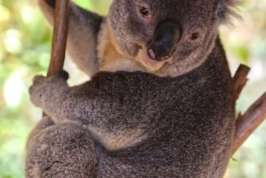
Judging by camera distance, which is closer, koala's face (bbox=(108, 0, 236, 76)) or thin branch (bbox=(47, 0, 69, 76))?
koala's face (bbox=(108, 0, 236, 76))

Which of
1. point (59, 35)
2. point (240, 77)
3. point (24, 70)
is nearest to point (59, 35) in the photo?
point (59, 35)

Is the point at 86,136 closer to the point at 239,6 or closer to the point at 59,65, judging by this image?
the point at 59,65

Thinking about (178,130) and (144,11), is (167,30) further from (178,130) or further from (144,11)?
(178,130)

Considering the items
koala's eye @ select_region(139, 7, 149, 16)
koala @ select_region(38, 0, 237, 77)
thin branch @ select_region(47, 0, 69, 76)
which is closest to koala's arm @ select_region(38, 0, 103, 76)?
koala @ select_region(38, 0, 237, 77)

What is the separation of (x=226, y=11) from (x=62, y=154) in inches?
42.5

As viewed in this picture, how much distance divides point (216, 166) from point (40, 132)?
0.90 meters

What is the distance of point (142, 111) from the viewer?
8.97 ft

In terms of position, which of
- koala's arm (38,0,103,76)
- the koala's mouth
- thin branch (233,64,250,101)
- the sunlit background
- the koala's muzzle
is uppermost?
the koala's muzzle

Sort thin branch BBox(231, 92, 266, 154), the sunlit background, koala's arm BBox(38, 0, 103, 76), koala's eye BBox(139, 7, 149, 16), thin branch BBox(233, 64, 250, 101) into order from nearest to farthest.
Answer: koala's eye BBox(139, 7, 149, 16), thin branch BBox(231, 92, 266, 154), thin branch BBox(233, 64, 250, 101), koala's arm BBox(38, 0, 103, 76), the sunlit background

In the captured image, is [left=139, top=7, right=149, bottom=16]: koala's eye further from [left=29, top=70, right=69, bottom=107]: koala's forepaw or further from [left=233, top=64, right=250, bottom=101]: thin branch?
[left=233, top=64, right=250, bottom=101]: thin branch

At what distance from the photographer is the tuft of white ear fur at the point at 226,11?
2752 millimetres

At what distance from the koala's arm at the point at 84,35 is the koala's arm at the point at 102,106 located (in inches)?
21.9

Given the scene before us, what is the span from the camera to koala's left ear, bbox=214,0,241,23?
9.02 ft

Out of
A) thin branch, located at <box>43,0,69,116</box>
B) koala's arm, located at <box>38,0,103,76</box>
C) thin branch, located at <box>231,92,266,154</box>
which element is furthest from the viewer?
koala's arm, located at <box>38,0,103,76</box>
